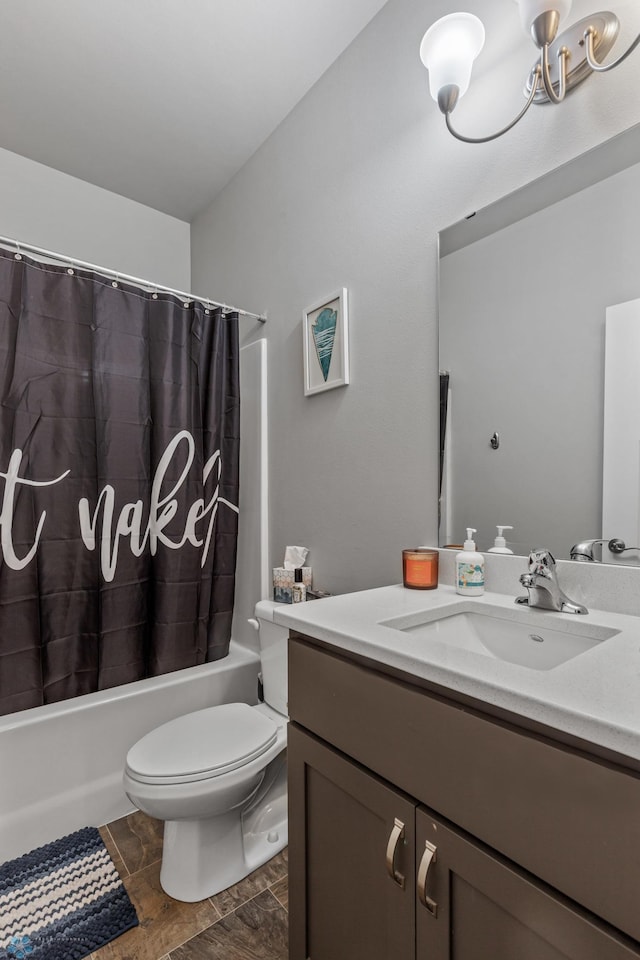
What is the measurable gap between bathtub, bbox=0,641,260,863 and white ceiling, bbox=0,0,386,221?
2219mm

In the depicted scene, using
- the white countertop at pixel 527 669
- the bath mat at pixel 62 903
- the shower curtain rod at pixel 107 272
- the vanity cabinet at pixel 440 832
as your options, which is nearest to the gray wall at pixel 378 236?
the shower curtain rod at pixel 107 272

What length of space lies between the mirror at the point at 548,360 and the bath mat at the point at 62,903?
4.37 ft

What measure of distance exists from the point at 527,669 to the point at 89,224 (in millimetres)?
2610

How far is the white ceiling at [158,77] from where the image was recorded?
4.92 feet

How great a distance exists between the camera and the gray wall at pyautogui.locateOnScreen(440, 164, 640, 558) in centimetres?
102

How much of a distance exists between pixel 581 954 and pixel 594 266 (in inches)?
45.2

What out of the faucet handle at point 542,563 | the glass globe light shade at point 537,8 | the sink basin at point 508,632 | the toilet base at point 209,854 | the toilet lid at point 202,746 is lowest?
the toilet base at point 209,854

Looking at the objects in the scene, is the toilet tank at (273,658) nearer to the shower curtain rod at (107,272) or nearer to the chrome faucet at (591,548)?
the chrome faucet at (591,548)

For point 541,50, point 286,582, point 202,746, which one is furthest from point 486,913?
point 541,50

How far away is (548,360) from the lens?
111 cm

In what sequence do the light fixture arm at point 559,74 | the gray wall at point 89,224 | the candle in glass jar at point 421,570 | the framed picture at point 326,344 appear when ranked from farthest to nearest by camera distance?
the gray wall at point 89,224
the framed picture at point 326,344
the candle in glass jar at point 421,570
the light fixture arm at point 559,74

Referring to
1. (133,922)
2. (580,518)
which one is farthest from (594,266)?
(133,922)

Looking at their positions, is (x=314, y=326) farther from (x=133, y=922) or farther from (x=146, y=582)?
(x=133, y=922)

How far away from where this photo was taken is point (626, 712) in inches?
20.7
